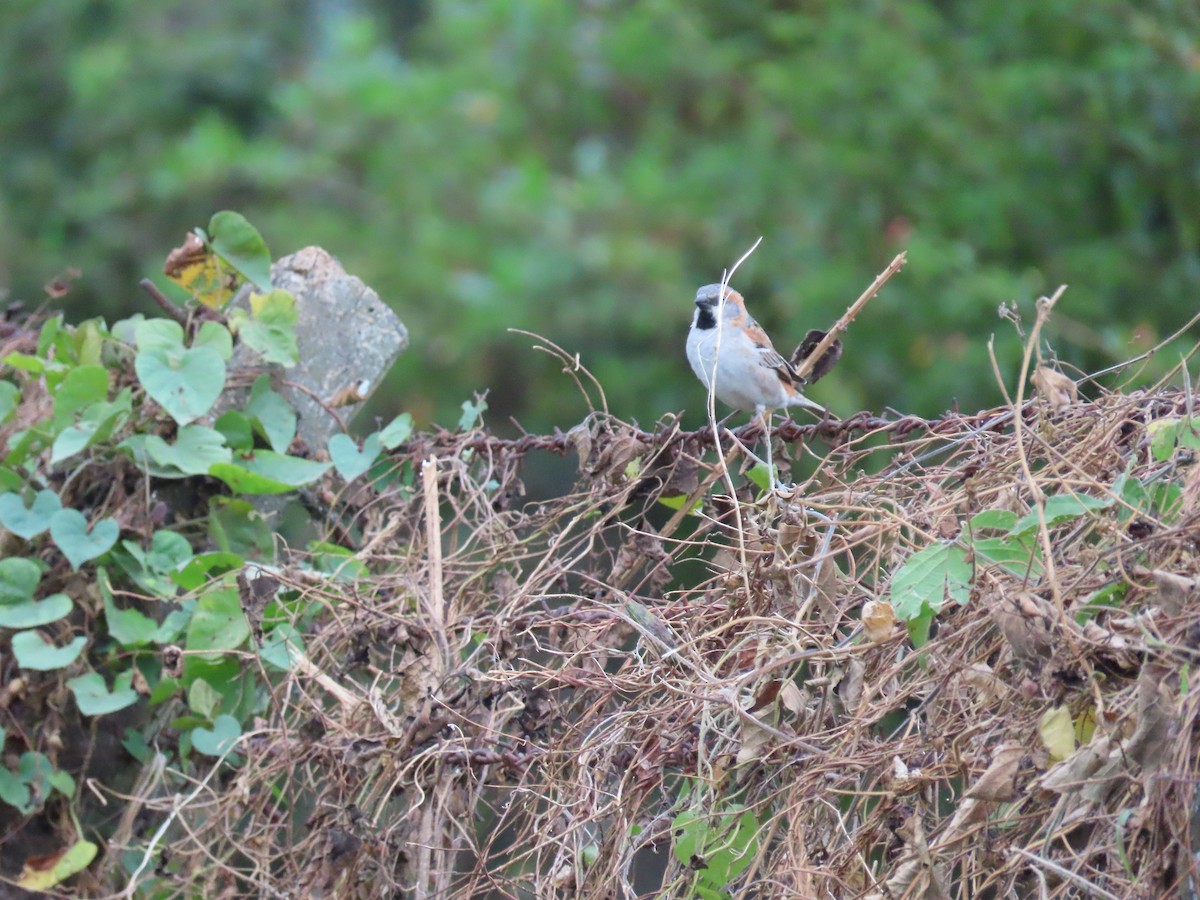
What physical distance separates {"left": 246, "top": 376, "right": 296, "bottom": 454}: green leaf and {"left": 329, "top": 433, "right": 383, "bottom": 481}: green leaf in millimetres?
139

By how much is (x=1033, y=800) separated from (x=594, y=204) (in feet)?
22.8

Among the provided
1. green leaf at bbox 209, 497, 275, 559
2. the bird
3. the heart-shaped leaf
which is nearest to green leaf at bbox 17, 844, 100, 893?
the heart-shaped leaf

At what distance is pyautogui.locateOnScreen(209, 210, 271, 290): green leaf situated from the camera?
315 cm

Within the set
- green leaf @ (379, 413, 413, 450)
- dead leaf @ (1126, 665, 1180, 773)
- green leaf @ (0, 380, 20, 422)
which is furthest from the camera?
green leaf @ (0, 380, 20, 422)

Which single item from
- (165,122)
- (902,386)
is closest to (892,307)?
(902,386)

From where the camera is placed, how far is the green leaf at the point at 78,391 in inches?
116

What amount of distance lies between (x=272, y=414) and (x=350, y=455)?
246mm

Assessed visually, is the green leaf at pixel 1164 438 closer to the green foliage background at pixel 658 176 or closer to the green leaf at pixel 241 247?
the green leaf at pixel 241 247

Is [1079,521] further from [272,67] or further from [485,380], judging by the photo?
[272,67]

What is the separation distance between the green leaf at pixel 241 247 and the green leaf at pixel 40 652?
97 centimetres

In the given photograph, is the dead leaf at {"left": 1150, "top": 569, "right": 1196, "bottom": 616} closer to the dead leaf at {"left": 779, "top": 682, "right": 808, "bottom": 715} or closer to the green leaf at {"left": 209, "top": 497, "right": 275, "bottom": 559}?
the dead leaf at {"left": 779, "top": 682, "right": 808, "bottom": 715}

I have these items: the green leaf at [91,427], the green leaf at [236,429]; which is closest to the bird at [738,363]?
the green leaf at [236,429]

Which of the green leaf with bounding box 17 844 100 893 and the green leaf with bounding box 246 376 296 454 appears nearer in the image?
the green leaf with bounding box 17 844 100 893

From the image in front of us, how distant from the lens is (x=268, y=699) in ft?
9.21
